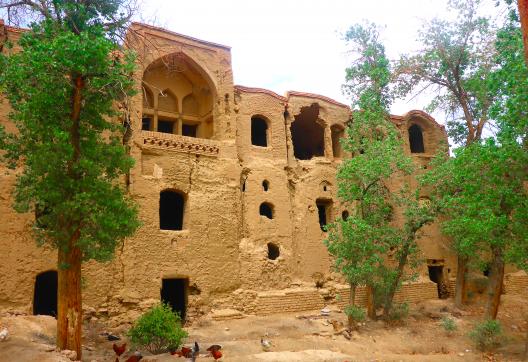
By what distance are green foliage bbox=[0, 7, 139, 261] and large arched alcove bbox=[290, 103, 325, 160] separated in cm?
1323

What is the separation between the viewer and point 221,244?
1680cm

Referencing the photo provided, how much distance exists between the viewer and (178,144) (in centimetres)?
1705

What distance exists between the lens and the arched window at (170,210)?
18.8m

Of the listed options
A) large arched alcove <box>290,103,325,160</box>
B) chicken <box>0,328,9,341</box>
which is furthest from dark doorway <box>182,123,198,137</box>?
chicken <box>0,328,9,341</box>

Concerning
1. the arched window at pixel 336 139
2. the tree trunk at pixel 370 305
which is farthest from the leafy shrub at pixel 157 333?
the arched window at pixel 336 139

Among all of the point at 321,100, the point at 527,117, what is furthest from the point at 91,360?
the point at 321,100

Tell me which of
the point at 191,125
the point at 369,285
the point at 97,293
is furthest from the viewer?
the point at 191,125

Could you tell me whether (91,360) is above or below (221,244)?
below

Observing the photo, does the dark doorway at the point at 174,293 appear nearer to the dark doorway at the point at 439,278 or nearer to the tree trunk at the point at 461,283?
the tree trunk at the point at 461,283

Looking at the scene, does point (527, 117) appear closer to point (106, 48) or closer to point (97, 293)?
point (106, 48)

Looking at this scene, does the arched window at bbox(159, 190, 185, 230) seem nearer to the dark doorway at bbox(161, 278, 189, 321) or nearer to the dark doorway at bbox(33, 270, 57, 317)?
the dark doorway at bbox(161, 278, 189, 321)

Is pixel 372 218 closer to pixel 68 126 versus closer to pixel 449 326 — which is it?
pixel 449 326

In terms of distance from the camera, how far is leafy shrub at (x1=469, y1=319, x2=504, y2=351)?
13914 mm

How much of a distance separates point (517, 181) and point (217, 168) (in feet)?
34.0
